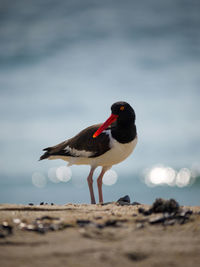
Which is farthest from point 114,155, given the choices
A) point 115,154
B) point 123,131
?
point 123,131

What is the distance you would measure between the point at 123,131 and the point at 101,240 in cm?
496

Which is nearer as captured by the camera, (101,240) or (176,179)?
(101,240)

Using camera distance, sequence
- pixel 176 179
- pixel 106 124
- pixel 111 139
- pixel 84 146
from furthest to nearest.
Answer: pixel 176 179
pixel 84 146
pixel 106 124
pixel 111 139

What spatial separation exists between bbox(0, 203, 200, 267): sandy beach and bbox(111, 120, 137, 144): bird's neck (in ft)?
11.9

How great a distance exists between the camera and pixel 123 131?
822 centimetres

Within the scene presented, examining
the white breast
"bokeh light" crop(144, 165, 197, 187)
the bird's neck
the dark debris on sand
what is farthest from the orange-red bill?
"bokeh light" crop(144, 165, 197, 187)

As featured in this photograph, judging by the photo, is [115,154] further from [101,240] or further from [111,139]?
[101,240]

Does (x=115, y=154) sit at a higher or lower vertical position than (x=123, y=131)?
lower

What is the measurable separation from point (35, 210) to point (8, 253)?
2.33 metres

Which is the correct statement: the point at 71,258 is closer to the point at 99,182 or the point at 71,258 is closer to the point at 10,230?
the point at 10,230

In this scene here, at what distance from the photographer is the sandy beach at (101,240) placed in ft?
9.48

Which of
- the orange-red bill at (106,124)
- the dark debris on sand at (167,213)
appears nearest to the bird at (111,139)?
the orange-red bill at (106,124)

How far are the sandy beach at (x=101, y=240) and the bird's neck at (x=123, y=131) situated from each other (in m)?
3.63

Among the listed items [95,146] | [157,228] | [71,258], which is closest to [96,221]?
[157,228]
